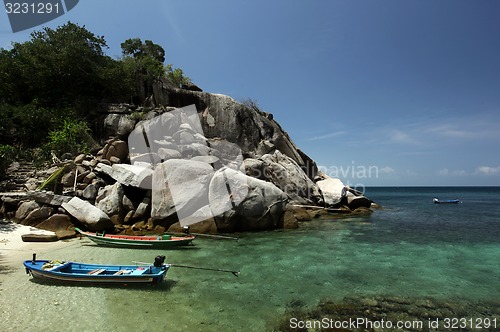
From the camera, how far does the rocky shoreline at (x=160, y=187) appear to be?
1724 centimetres

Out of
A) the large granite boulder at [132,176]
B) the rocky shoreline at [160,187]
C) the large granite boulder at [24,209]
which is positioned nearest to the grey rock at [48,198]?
the rocky shoreline at [160,187]

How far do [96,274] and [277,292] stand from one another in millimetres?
6159

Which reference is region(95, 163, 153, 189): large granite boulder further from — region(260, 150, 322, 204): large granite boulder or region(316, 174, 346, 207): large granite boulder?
region(316, 174, 346, 207): large granite boulder

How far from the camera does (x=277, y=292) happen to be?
9219 mm

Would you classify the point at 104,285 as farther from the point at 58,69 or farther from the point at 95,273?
the point at 58,69

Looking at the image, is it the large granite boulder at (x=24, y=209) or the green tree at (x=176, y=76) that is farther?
the green tree at (x=176, y=76)

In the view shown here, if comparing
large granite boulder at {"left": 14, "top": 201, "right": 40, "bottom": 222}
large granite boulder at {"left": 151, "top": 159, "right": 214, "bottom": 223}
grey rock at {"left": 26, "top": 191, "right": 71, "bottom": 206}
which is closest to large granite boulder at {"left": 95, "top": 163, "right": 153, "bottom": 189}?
large granite boulder at {"left": 151, "top": 159, "right": 214, "bottom": 223}

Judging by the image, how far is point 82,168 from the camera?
2088 cm

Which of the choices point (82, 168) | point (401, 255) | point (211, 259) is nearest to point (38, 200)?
point (82, 168)

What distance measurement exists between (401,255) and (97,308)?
45.8 feet

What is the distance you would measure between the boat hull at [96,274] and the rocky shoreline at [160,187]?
681 cm

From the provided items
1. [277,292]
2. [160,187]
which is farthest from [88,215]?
[277,292]

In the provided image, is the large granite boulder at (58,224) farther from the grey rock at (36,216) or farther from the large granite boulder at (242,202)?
the large granite boulder at (242,202)

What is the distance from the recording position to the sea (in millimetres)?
7180
